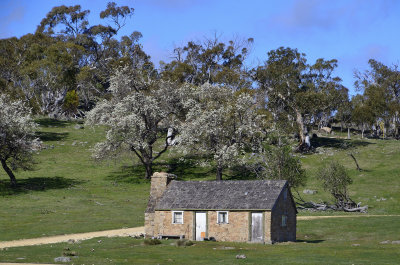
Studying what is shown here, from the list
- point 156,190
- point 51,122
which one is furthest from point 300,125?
point 156,190

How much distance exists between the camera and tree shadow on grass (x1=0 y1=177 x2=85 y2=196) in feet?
271

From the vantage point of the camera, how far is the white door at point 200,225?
5379cm

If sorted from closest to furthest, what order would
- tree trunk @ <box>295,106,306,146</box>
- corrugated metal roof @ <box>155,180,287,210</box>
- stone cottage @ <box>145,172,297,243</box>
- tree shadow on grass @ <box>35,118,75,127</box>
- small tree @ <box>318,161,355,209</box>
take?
stone cottage @ <box>145,172,297,243</box> → corrugated metal roof @ <box>155,180,287,210</box> → small tree @ <box>318,161,355,209</box> → tree trunk @ <box>295,106,306,146</box> → tree shadow on grass @ <box>35,118,75,127</box>

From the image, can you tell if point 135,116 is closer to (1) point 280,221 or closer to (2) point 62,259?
(1) point 280,221

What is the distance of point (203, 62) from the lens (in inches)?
5822

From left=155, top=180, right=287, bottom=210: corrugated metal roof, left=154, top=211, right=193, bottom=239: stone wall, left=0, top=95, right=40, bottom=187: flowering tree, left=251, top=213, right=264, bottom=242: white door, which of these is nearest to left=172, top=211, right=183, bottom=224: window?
left=154, top=211, right=193, bottom=239: stone wall

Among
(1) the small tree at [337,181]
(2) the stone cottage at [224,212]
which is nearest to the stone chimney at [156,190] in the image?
(2) the stone cottage at [224,212]

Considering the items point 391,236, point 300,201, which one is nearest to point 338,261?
point 391,236

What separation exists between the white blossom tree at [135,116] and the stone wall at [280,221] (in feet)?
130

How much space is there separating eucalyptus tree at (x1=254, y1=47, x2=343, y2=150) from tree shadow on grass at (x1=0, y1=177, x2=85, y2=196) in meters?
41.8

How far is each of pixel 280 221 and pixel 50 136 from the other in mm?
77002

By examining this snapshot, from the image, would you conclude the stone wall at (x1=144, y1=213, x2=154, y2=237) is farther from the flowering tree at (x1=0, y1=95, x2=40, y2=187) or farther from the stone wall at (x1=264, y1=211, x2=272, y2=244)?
the flowering tree at (x1=0, y1=95, x2=40, y2=187)

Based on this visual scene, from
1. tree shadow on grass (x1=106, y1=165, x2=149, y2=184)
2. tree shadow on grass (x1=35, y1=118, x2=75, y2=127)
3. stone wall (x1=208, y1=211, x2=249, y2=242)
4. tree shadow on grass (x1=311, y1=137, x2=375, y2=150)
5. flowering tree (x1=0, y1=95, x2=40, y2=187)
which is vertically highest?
tree shadow on grass (x1=35, y1=118, x2=75, y2=127)

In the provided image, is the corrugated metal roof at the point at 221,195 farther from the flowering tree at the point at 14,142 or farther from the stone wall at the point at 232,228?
the flowering tree at the point at 14,142
